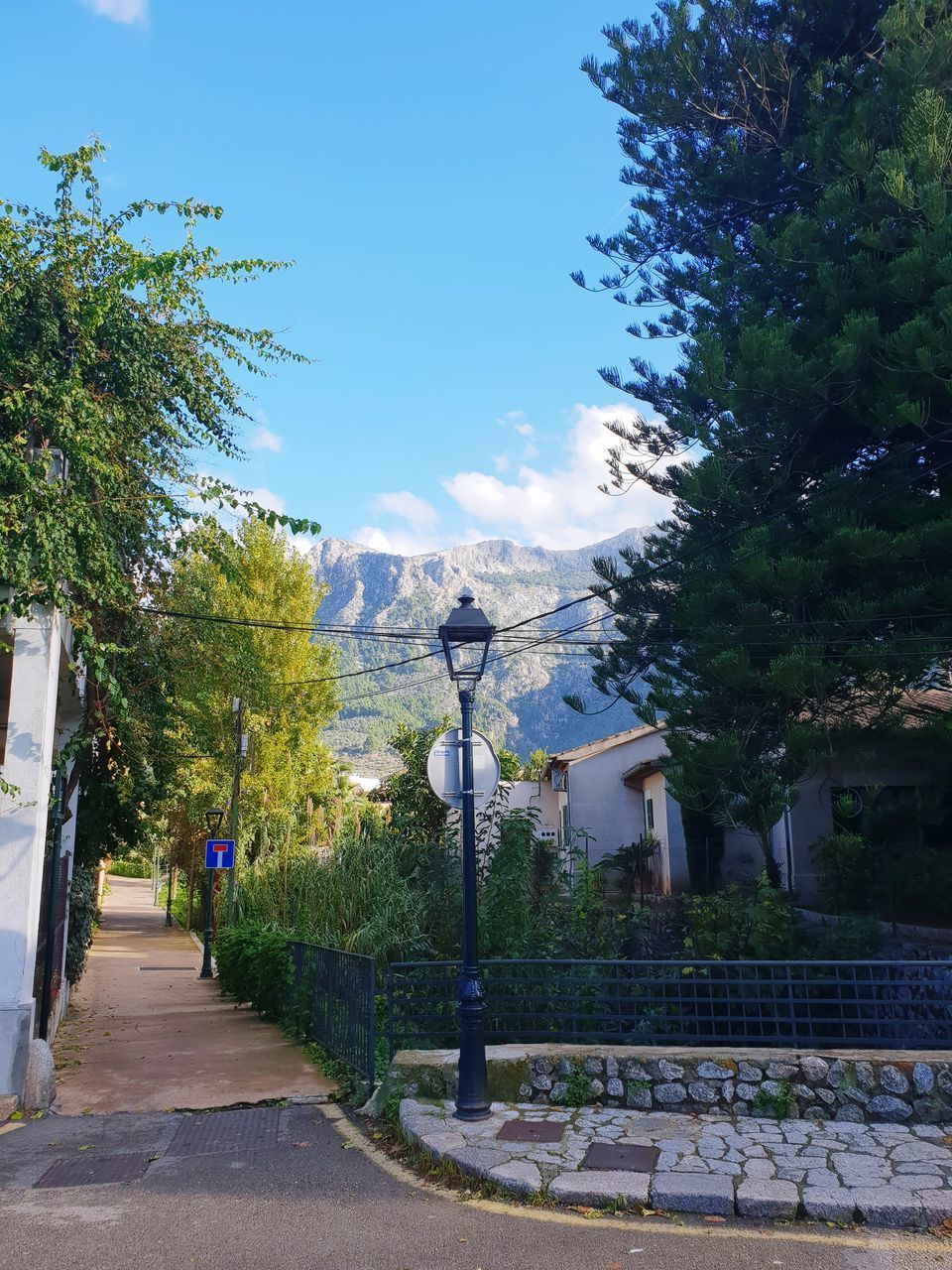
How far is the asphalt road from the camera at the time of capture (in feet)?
15.4

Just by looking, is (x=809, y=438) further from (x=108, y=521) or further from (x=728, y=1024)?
(x=108, y=521)

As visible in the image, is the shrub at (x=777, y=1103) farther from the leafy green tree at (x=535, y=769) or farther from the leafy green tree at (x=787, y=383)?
the leafy green tree at (x=535, y=769)

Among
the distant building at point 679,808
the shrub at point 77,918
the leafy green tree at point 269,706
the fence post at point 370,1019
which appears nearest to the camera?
the fence post at point 370,1019

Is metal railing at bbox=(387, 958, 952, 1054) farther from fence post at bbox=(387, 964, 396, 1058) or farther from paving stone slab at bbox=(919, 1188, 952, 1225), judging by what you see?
paving stone slab at bbox=(919, 1188, 952, 1225)

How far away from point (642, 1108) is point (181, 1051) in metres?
6.10

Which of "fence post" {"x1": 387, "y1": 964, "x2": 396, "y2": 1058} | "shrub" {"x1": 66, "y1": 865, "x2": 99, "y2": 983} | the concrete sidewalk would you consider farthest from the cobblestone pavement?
"shrub" {"x1": 66, "y1": 865, "x2": 99, "y2": 983}

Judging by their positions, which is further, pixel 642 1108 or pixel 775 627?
pixel 775 627

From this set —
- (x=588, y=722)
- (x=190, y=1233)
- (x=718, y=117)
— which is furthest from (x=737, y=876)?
(x=588, y=722)

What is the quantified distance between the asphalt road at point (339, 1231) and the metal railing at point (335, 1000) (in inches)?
69.5

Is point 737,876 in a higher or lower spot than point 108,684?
lower

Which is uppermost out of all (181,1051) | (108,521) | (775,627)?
(108,521)

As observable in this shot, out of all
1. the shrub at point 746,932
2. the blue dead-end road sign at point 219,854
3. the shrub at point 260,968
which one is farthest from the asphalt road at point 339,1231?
the blue dead-end road sign at point 219,854

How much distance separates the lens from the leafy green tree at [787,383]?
1080 cm

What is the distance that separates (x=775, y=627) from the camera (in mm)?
11555
